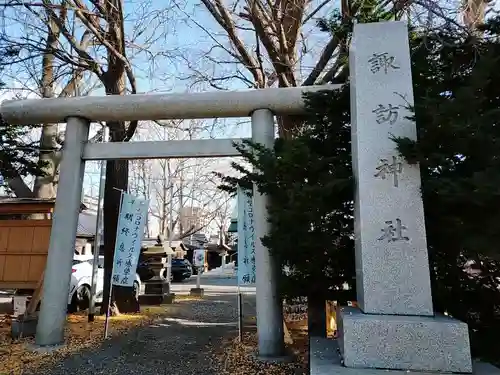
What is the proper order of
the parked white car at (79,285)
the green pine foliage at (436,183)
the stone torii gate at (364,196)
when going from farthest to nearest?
1. the parked white car at (79,285)
2. the green pine foliage at (436,183)
3. the stone torii gate at (364,196)

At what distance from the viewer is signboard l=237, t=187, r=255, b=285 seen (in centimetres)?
573

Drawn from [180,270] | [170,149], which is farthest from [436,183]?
[180,270]

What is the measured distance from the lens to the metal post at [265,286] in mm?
5137

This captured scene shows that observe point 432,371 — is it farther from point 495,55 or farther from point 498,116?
point 495,55

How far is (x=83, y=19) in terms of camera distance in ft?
24.9

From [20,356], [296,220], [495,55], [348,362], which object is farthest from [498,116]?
[20,356]

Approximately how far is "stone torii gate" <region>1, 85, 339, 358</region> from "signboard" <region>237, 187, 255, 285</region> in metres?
0.36

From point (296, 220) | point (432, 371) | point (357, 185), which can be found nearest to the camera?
point (432, 371)

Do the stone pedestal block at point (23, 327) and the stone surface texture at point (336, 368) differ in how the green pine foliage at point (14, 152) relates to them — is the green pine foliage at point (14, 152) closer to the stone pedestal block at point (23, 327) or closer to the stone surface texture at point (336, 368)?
the stone pedestal block at point (23, 327)

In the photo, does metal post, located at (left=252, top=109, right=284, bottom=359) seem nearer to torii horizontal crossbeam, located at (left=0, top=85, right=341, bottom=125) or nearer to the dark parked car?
torii horizontal crossbeam, located at (left=0, top=85, right=341, bottom=125)

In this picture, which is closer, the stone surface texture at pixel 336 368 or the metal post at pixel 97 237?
the stone surface texture at pixel 336 368

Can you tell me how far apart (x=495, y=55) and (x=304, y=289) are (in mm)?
3240

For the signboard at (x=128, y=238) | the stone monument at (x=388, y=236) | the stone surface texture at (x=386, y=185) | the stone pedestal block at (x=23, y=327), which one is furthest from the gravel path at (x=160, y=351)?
the stone surface texture at (x=386, y=185)

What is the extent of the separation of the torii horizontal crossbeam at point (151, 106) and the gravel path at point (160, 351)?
11.1 feet
